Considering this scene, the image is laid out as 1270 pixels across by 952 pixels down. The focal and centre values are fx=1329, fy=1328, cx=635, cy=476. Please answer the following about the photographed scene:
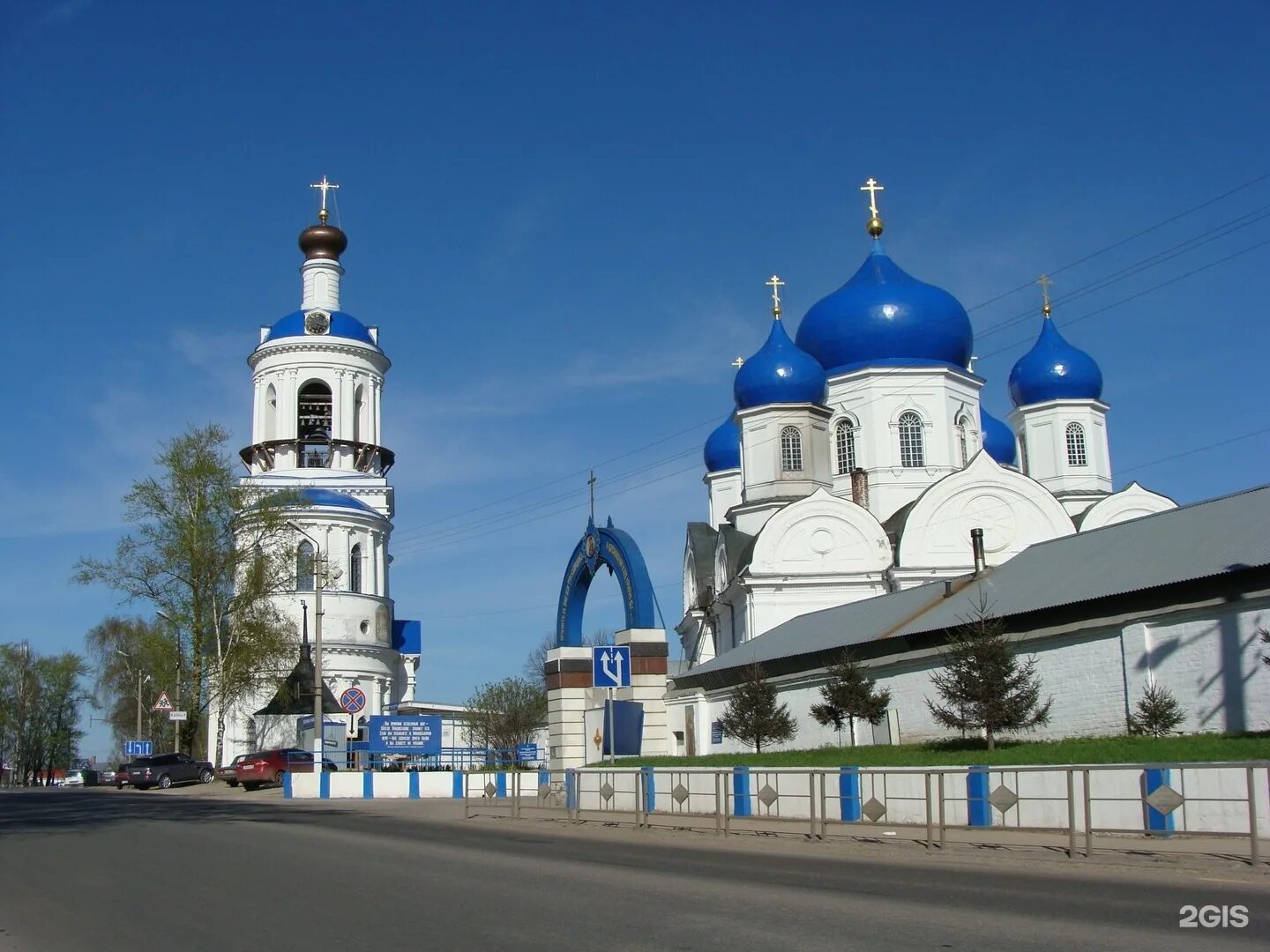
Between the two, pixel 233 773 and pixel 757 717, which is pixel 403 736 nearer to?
pixel 233 773

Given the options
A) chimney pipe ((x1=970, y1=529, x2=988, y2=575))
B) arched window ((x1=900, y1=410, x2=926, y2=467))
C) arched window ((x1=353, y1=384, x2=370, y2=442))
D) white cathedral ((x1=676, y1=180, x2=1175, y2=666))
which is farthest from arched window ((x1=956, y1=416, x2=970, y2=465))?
arched window ((x1=353, y1=384, x2=370, y2=442))

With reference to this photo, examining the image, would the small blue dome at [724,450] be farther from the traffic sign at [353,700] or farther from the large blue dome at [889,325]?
the traffic sign at [353,700]

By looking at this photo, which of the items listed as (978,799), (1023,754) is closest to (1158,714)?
(1023,754)

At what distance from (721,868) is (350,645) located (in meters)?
45.8

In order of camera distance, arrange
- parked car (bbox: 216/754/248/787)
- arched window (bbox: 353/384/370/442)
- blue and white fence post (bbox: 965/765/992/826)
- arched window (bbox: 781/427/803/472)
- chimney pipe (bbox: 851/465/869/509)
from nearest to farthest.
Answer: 1. blue and white fence post (bbox: 965/765/992/826)
2. parked car (bbox: 216/754/248/787)
3. chimney pipe (bbox: 851/465/869/509)
4. arched window (bbox: 781/427/803/472)
5. arched window (bbox: 353/384/370/442)

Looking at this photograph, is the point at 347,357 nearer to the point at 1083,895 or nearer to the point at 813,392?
the point at 813,392

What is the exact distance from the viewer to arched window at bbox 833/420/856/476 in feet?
152

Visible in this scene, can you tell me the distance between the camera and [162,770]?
4134 centimetres

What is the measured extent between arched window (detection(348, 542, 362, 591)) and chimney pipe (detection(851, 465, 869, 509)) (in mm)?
23481

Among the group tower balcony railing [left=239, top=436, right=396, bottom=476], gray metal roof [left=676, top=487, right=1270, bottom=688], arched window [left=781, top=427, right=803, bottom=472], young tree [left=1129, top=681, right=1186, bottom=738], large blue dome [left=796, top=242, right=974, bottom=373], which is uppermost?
large blue dome [left=796, top=242, right=974, bottom=373]

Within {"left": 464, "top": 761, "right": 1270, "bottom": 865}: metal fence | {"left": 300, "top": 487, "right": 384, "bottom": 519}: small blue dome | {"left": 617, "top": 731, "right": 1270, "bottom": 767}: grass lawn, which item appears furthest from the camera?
{"left": 300, "top": 487, "right": 384, "bottom": 519}: small blue dome

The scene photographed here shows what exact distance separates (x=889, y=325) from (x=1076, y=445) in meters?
9.90

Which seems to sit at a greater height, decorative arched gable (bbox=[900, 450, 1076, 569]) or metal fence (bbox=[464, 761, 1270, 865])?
decorative arched gable (bbox=[900, 450, 1076, 569])

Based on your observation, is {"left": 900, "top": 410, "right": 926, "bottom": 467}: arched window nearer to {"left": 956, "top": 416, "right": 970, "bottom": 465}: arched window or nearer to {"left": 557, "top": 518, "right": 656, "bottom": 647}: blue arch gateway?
{"left": 956, "top": 416, "right": 970, "bottom": 465}: arched window
